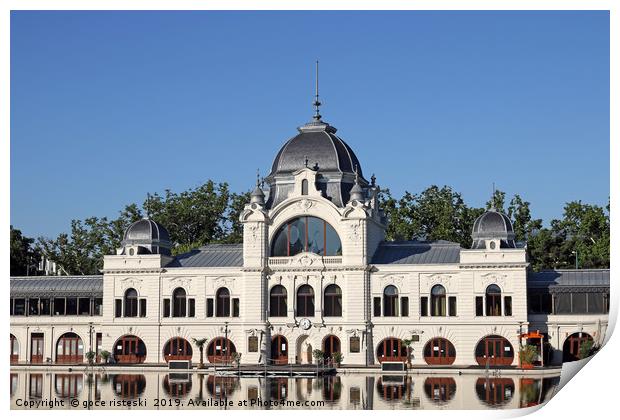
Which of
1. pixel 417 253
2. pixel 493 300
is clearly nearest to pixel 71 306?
pixel 417 253

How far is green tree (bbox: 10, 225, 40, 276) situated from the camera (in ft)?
301

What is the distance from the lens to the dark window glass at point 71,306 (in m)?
75.6

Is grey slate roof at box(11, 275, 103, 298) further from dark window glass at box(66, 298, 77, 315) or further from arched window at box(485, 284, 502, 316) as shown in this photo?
arched window at box(485, 284, 502, 316)

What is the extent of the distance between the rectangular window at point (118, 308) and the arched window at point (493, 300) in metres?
24.0

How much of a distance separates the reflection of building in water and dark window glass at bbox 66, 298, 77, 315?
63 centimetres

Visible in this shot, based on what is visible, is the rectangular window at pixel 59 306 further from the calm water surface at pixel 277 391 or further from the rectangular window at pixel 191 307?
the calm water surface at pixel 277 391

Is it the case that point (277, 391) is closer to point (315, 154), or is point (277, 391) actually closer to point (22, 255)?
point (315, 154)

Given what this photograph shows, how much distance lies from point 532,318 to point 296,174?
17.2m

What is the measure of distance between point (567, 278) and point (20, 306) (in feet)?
122

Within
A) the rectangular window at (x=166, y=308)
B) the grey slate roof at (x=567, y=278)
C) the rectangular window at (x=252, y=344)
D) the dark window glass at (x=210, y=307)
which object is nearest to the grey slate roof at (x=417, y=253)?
the grey slate roof at (x=567, y=278)

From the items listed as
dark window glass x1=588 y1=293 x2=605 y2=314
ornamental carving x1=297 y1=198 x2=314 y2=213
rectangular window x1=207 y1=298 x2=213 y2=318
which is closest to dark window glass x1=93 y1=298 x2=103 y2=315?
rectangular window x1=207 y1=298 x2=213 y2=318

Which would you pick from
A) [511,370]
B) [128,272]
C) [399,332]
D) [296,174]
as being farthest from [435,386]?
[128,272]

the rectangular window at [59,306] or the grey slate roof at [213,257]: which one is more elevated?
the grey slate roof at [213,257]

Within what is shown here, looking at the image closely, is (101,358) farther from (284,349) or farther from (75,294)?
(284,349)
